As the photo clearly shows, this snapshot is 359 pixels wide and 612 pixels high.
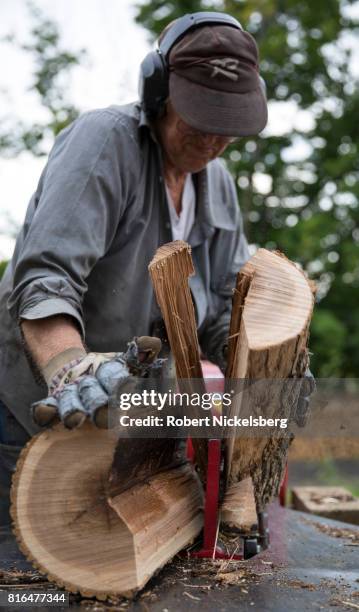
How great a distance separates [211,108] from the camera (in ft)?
6.97

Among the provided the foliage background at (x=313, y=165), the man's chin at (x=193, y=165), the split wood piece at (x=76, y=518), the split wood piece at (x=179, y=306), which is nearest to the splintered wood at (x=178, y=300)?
the split wood piece at (x=179, y=306)

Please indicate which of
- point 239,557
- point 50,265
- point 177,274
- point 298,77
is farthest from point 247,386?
point 298,77

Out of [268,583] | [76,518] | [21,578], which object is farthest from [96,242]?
[268,583]

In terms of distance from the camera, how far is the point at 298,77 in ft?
33.3

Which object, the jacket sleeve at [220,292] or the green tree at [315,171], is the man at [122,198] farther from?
the green tree at [315,171]

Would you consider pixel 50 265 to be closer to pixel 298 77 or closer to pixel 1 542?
pixel 1 542

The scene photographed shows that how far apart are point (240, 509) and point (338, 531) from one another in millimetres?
891

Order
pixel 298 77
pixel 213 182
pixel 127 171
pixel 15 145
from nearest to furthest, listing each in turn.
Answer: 1. pixel 127 171
2. pixel 213 182
3. pixel 15 145
4. pixel 298 77

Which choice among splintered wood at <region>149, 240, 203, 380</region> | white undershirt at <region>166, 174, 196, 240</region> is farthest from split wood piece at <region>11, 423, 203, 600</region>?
white undershirt at <region>166, 174, 196, 240</region>

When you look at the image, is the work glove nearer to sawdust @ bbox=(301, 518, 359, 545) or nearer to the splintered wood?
the splintered wood

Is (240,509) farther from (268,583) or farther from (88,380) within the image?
(88,380)

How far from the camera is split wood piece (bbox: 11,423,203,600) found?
1484mm

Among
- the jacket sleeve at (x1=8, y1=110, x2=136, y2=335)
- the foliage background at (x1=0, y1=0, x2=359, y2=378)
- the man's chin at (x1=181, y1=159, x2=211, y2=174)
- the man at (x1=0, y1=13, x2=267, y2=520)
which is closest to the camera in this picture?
the jacket sleeve at (x1=8, y1=110, x2=136, y2=335)

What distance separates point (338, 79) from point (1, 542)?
1026 centimetres
